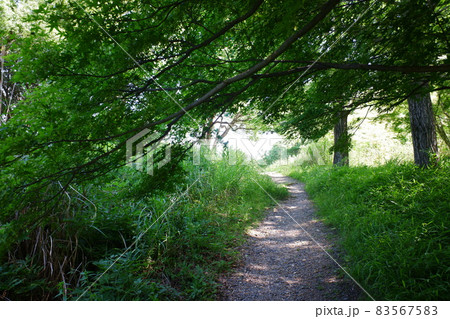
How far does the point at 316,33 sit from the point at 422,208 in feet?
8.31

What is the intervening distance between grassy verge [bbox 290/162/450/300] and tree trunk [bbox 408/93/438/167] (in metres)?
0.52

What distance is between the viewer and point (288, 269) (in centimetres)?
343

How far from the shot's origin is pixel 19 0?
6586mm

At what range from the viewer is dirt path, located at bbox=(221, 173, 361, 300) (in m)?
2.81

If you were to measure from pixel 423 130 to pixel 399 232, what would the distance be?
3.12 meters

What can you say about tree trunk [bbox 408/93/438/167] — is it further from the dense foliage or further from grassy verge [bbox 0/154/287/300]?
grassy verge [bbox 0/154/287/300]

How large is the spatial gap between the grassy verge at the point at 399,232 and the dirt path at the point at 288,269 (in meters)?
0.27

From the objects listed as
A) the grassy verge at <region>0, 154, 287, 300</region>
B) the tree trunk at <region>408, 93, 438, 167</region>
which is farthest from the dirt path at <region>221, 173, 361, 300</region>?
the tree trunk at <region>408, 93, 438, 167</region>

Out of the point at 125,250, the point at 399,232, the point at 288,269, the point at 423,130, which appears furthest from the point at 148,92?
the point at 423,130

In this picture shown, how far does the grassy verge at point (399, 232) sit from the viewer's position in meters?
2.16

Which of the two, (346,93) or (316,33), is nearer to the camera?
(316,33)

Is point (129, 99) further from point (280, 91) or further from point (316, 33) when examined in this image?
point (316, 33)
